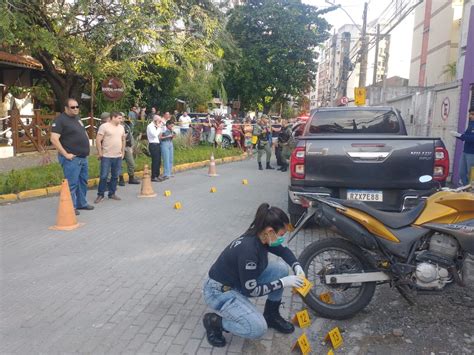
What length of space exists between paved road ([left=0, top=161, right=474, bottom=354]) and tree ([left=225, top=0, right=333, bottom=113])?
31.4m

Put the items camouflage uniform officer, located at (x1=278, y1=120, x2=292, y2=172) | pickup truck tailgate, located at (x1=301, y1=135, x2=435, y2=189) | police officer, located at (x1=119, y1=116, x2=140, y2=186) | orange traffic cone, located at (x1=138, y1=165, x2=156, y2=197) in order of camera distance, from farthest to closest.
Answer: camouflage uniform officer, located at (x1=278, y1=120, x2=292, y2=172) < police officer, located at (x1=119, y1=116, x2=140, y2=186) < orange traffic cone, located at (x1=138, y1=165, x2=156, y2=197) < pickup truck tailgate, located at (x1=301, y1=135, x2=435, y2=189)

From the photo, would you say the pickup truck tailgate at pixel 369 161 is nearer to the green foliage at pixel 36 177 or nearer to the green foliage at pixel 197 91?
the green foliage at pixel 36 177

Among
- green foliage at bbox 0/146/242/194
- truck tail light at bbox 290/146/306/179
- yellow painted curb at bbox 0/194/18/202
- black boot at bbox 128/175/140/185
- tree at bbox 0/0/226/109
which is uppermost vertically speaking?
tree at bbox 0/0/226/109

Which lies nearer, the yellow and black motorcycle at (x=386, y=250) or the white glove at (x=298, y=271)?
the white glove at (x=298, y=271)

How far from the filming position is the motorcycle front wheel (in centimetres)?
366

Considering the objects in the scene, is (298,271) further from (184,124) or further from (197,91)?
(197,91)

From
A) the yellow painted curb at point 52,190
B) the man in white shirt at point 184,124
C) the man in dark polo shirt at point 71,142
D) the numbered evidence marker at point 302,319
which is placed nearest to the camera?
the numbered evidence marker at point 302,319

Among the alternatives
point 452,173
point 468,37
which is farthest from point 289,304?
point 468,37

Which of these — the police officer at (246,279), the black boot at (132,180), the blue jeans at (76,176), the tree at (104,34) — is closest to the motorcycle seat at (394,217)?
the police officer at (246,279)

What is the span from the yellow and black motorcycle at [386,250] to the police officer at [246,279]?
1.80 ft

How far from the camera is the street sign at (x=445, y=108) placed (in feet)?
37.1

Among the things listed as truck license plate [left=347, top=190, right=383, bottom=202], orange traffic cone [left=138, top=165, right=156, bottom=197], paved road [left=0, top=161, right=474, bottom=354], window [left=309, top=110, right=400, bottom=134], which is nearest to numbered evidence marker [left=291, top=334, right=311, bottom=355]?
paved road [left=0, top=161, right=474, bottom=354]

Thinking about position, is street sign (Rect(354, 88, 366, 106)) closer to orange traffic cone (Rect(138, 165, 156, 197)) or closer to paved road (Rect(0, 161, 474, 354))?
orange traffic cone (Rect(138, 165, 156, 197))

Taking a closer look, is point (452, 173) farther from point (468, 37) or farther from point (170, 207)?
point (170, 207)
